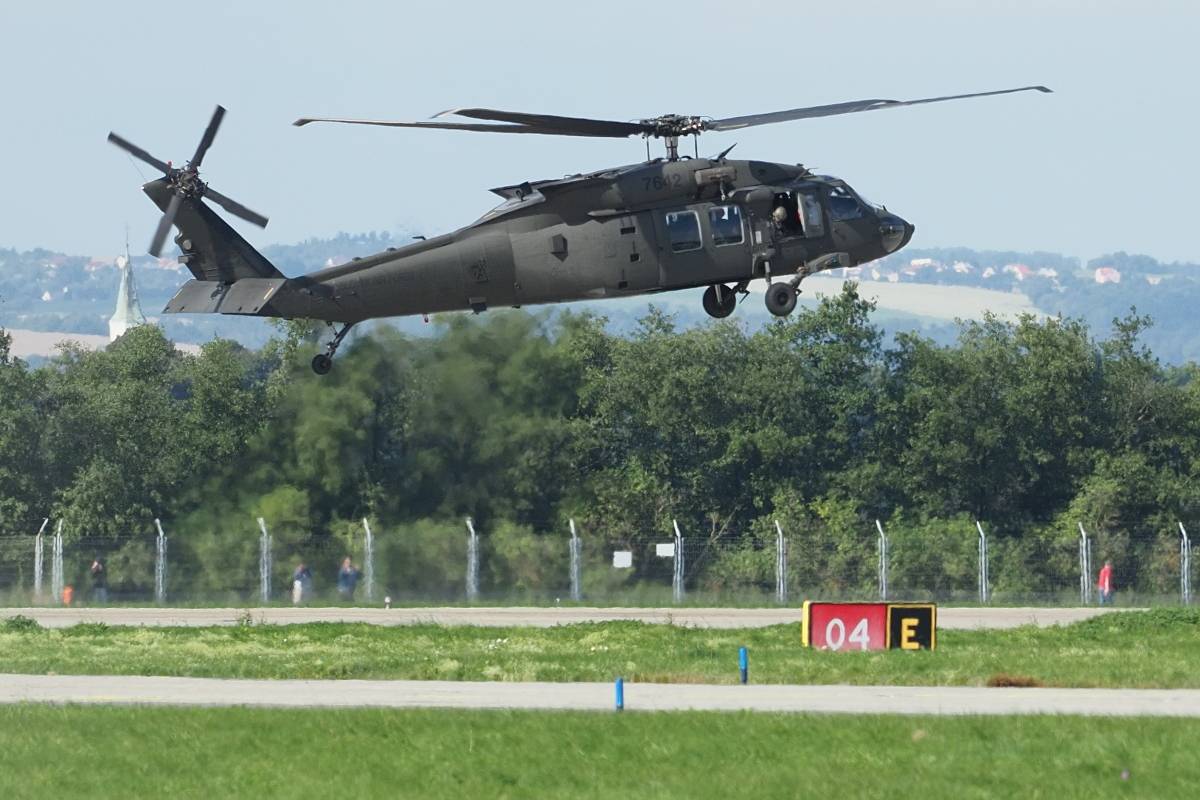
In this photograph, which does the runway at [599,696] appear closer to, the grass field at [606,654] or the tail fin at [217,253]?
the grass field at [606,654]

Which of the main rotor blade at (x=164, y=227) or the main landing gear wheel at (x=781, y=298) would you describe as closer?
the main rotor blade at (x=164, y=227)

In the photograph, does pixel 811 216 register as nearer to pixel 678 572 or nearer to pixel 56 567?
pixel 678 572

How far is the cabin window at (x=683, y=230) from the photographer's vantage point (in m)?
37.3

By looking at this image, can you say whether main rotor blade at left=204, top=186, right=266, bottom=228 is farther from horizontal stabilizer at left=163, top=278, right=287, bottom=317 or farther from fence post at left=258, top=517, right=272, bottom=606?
fence post at left=258, top=517, right=272, bottom=606

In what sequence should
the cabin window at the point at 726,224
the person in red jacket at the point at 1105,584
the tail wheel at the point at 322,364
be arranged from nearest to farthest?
1. the tail wheel at the point at 322,364
2. the cabin window at the point at 726,224
3. the person in red jacket at the point at 1105,584

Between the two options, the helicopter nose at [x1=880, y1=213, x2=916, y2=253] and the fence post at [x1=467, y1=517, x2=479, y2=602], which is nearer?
the helicopter nose at [x1=880, y1=213, x2=916, y2=253]

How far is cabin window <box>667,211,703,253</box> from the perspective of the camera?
37281mm

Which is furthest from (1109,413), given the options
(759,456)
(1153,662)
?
(1153,662)

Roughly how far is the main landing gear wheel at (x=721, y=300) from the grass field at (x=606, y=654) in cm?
612

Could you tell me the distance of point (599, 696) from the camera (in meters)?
26.8

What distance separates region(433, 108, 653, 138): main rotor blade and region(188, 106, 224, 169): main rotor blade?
7.34 m

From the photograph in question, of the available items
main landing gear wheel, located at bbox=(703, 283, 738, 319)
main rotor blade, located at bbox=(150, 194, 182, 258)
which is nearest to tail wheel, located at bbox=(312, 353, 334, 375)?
main rotor blade, located at bbox=(150, 194, 182, 258)

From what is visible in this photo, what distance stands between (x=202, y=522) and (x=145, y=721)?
109 feet

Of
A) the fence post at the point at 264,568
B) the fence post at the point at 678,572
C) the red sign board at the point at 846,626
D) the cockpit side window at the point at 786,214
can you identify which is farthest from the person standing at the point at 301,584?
the red sign board at the point at 846,626
